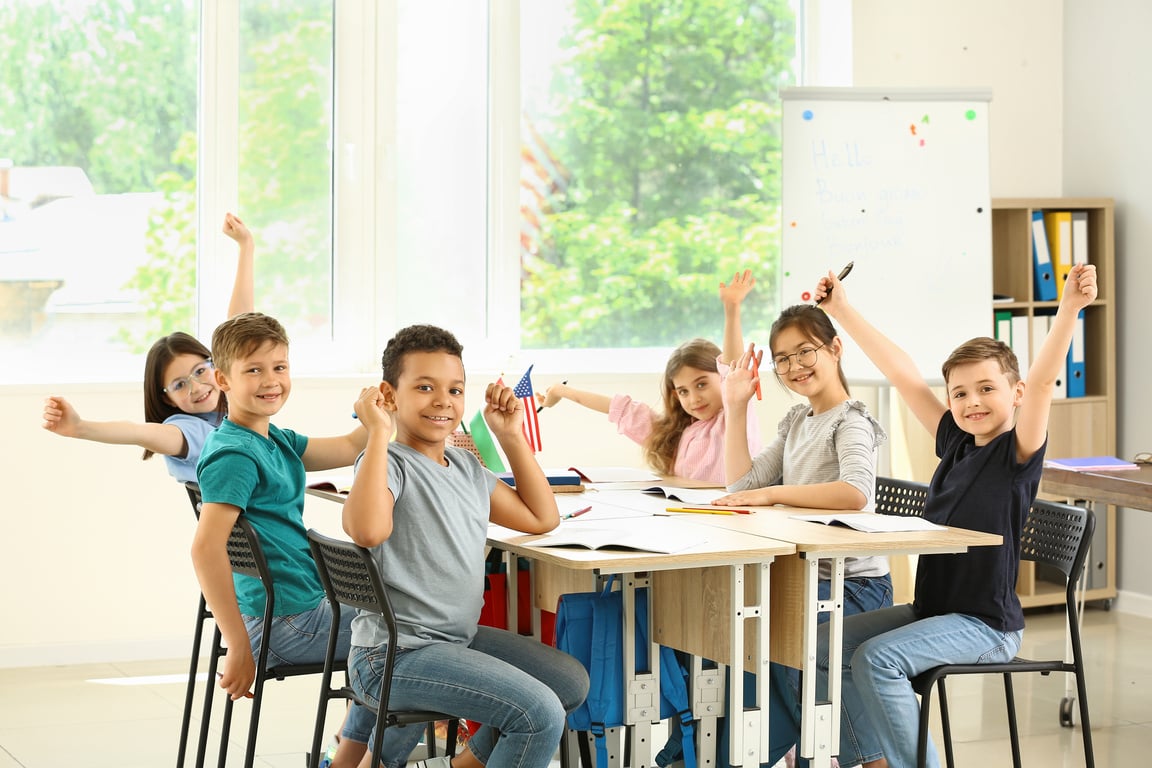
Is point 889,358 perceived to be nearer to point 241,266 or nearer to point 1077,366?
point 241,266

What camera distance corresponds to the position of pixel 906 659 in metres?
2.57

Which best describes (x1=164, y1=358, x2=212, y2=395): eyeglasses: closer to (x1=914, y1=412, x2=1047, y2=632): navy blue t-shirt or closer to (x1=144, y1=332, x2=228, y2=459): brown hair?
(x1=144, y1=332, x2=228, y2=459): brown hair

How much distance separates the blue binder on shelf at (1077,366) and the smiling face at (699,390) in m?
2.26

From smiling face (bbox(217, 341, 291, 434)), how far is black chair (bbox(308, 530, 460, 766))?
400mm

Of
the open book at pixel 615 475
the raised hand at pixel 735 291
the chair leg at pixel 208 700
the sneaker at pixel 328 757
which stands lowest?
the sneaker at pixel 328 757

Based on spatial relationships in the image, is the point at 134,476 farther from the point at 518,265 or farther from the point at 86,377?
the point at 518,265

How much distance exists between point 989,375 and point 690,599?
79 centimetres

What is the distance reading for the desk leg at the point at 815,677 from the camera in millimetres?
2477

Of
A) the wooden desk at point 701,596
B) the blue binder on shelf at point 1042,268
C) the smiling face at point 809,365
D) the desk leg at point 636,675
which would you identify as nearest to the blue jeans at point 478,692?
the wooden desk at point 701,596

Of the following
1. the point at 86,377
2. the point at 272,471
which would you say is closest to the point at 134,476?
the point at 86,377

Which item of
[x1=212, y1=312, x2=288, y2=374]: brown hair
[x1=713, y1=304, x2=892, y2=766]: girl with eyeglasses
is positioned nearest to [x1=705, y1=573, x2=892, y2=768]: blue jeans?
[x1=713, y1=304, x2=892, y2=766]: girl with eyeglasses

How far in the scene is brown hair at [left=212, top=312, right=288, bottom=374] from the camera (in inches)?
109

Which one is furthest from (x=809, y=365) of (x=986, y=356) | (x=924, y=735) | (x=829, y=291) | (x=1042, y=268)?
(x=1042, y=268)

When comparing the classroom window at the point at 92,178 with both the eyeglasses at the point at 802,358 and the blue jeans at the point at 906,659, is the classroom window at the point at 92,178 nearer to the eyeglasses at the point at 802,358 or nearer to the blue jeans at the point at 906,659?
the eyeglasses at the point at 802,358
